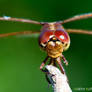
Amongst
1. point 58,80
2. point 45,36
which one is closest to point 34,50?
point 45,36

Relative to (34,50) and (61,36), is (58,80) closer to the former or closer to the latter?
(61,36)

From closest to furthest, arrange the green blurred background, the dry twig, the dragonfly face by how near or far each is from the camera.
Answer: the dry twig < the dragonfly face < the green blurred background

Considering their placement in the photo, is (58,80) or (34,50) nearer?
(58,80)

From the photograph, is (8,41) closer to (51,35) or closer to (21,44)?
(21,44)

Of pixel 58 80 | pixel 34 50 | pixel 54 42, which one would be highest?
pixel 54 42

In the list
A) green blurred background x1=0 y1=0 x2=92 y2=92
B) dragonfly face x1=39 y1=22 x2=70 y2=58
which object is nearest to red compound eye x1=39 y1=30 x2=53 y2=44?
dragonfly face x1=39 y1=22 x2=70 y2=58

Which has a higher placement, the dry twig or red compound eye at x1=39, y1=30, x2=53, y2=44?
red compound eye at x1=39, y1=30, x2=53, y2=44

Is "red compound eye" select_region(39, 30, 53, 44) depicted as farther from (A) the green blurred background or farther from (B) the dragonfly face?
(A) the green blurred background

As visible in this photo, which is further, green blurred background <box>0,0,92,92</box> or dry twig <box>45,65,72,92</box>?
green blurred background <box>0,0,92,92</box>

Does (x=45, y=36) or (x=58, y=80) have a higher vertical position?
(x=45, y=36)
